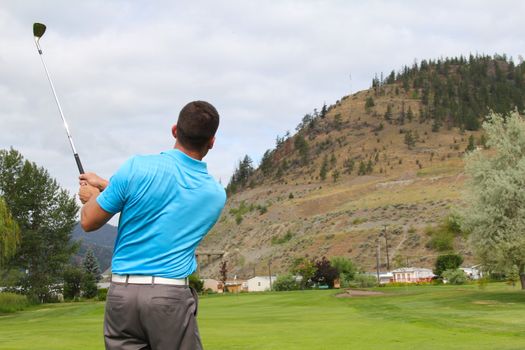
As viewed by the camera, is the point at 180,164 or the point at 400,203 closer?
the point at 180,164

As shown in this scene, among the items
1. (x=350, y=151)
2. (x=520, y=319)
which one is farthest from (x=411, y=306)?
(x=350, y=151)

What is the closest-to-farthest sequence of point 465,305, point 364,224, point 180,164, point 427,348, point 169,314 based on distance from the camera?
point 169,314 < point 180,164 < point 427,348 < point 465,305 < point 364,224

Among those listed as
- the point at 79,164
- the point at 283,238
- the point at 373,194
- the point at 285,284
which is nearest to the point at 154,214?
the point at 79,164

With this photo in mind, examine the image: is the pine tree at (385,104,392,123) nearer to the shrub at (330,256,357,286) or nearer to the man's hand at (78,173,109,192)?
the shrub at (330,256,357,286)

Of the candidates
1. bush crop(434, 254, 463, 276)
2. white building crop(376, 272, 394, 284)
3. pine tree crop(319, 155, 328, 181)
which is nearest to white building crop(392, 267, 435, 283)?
white building crop(376, 272, 394, 284)

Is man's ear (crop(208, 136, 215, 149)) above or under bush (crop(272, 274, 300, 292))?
under

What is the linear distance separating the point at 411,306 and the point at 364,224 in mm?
92224

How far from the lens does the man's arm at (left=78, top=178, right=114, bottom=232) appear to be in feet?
14.2

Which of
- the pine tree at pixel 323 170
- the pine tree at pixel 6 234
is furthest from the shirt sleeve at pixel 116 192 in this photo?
the pine tree at pixel 323 170

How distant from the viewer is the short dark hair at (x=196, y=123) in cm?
453

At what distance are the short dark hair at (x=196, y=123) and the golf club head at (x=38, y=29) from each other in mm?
1933

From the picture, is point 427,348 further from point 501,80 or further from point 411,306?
point 501,80

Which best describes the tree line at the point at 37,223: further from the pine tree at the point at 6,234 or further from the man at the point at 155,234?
the man at the point at 155,234

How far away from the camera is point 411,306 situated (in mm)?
36656
